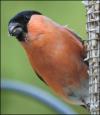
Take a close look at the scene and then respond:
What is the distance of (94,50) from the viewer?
2889mm

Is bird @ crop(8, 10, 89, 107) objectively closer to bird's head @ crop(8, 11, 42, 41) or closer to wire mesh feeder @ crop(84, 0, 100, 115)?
bird's head @ crop(8, 11, 42, 41)

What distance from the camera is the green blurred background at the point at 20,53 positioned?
6414mm

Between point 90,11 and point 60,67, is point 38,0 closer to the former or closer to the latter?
point 60,67

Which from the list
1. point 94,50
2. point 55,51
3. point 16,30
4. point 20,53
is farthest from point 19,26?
point 20,53

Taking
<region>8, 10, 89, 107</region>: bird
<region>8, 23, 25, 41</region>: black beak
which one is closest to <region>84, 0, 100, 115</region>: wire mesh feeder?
<region>8, 10, 89, 107</region>: bird

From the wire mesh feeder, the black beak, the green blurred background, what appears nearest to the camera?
the wire mesh feeder

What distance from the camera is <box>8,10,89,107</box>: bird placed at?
338cm

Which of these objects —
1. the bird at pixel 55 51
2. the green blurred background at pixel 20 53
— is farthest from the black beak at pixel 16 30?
the green blurred background at pixel 20 53

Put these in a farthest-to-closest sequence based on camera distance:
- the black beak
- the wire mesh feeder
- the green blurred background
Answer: the green blurred background, the black beak, the wire mesh feeder

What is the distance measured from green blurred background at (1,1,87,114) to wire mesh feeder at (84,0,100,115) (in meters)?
3.27

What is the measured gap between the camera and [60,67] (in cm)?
340

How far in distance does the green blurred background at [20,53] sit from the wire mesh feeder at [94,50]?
3267 millimetres

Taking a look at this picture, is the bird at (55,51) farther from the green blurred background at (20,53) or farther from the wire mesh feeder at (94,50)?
the green blurred background at (20,53)

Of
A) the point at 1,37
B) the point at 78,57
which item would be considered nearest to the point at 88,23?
the point at 78,57
